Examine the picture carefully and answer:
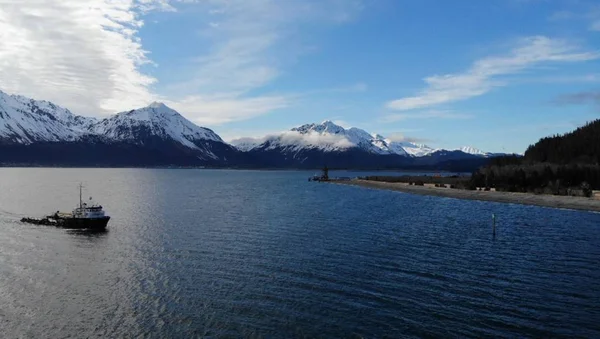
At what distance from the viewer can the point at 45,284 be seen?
44594mm

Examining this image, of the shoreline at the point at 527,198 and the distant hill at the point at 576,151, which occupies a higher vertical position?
the distant hill at the point at 576,151

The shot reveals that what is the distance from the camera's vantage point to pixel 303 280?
44.3m

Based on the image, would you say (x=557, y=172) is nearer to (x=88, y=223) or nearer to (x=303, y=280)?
(x=303, y=280)

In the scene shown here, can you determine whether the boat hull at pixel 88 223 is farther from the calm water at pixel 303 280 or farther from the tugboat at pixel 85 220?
the calm water at pixel 303 280

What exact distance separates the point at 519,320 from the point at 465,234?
A: 40409 millimetres

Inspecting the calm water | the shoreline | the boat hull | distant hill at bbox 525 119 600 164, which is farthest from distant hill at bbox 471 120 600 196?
the boat hull

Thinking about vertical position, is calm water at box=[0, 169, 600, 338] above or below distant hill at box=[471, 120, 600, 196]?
below

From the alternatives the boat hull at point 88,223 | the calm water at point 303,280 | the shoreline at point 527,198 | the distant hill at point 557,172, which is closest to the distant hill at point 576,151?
the distant hill at point 557,172

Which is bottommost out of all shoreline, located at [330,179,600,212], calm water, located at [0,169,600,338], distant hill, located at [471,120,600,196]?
calm water, located at [0,169,600,338]

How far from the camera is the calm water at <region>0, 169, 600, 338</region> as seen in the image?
3325 cm

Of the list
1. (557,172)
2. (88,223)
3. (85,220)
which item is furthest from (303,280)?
(557,172)

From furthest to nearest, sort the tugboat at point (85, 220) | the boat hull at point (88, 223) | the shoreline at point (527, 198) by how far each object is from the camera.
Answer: the shoreline at point (527, 198)
the tugboat at point (85, 220)
the boat hull at point (88, 223)

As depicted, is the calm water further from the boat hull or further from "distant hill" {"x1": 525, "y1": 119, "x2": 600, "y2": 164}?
"distant hill" {"x1": 525, "y1": 119, "x2": 600, "y2": 164}

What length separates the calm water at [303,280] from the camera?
33.2m
